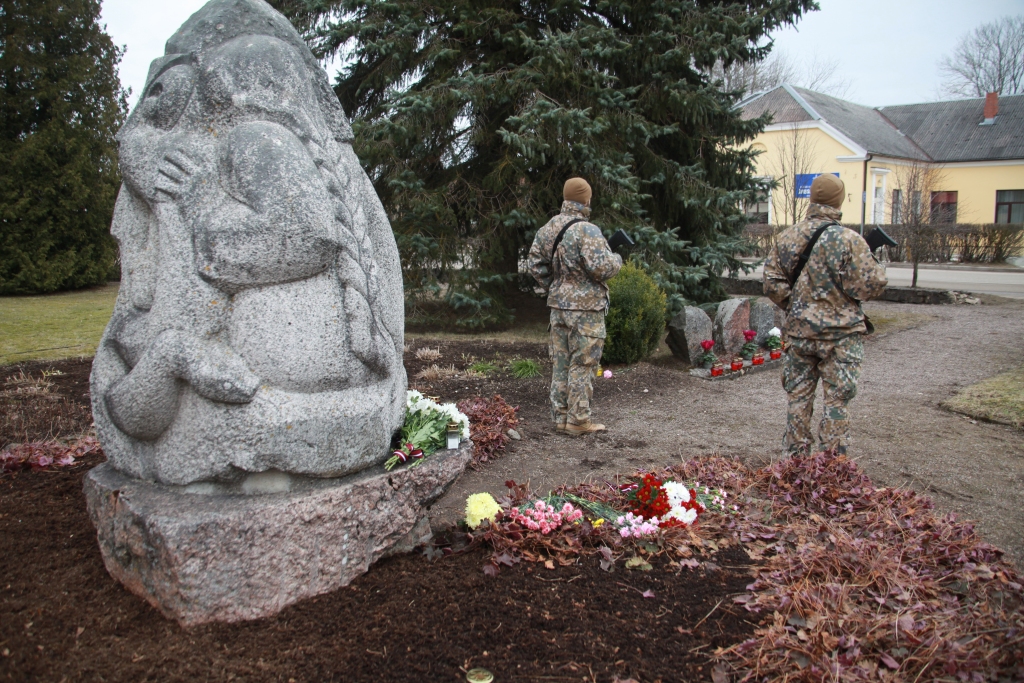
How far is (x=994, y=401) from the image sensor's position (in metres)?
7.15

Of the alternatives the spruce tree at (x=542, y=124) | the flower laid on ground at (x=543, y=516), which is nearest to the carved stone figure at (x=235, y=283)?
the flower laid on ground at (x=543, y=516)

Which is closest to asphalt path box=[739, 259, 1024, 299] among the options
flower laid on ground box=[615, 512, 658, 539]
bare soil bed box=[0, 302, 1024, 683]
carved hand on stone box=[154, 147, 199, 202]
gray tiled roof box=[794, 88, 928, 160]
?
gray tiled roof box=[794, 88, 928, 160]

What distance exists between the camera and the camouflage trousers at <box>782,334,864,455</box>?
4.61 meters


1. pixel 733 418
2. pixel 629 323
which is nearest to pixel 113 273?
pixel 629 323

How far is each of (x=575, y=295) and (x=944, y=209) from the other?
26073 mm

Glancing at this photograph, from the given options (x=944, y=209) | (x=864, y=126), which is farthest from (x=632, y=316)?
(x=864, y=126)

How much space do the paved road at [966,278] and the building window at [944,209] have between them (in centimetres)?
168

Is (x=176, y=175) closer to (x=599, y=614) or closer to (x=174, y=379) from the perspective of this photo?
(x=174, y=379)

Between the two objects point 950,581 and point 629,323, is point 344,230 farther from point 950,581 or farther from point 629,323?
point 629,323

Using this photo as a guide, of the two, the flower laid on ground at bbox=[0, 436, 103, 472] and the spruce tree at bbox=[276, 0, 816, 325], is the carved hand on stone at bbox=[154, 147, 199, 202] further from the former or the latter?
the spruce tree at bbox=[276, 0, 816, 325]

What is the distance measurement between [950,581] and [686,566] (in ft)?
3.90

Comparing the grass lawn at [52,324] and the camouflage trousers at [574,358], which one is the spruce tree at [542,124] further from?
the grass lawn at [52,324]

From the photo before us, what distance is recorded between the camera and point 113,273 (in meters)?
18.7

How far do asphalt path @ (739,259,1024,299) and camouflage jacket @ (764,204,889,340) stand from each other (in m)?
12.5
